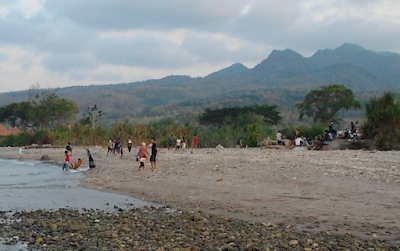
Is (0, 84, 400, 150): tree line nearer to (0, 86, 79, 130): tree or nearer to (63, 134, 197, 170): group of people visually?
(0, 86, 79, 130): tree

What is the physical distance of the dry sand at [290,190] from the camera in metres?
9.58

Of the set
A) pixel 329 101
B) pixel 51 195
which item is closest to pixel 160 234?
pixel 51 195

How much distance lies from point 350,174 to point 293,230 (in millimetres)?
7097

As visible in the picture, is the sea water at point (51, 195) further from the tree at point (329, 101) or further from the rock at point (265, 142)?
the tree at point (329, 101)

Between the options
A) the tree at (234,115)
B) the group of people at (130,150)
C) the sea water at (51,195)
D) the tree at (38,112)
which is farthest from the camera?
the tree at (38,112)

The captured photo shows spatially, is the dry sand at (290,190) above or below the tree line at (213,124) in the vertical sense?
below

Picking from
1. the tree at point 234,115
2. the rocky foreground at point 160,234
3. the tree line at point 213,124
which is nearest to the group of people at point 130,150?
the tree line at point 213,124

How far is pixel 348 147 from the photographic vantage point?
28047 mm

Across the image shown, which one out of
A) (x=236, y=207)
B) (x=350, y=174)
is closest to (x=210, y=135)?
(x=350, y=174)

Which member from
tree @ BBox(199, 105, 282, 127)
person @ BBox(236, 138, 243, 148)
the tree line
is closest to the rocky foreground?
the tree line

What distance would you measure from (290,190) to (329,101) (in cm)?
5143

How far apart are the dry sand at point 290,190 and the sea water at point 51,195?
0.77 meters

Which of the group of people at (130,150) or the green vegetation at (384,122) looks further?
the green vegetation at (384,122)

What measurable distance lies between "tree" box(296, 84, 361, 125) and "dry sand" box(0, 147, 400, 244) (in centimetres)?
4201
